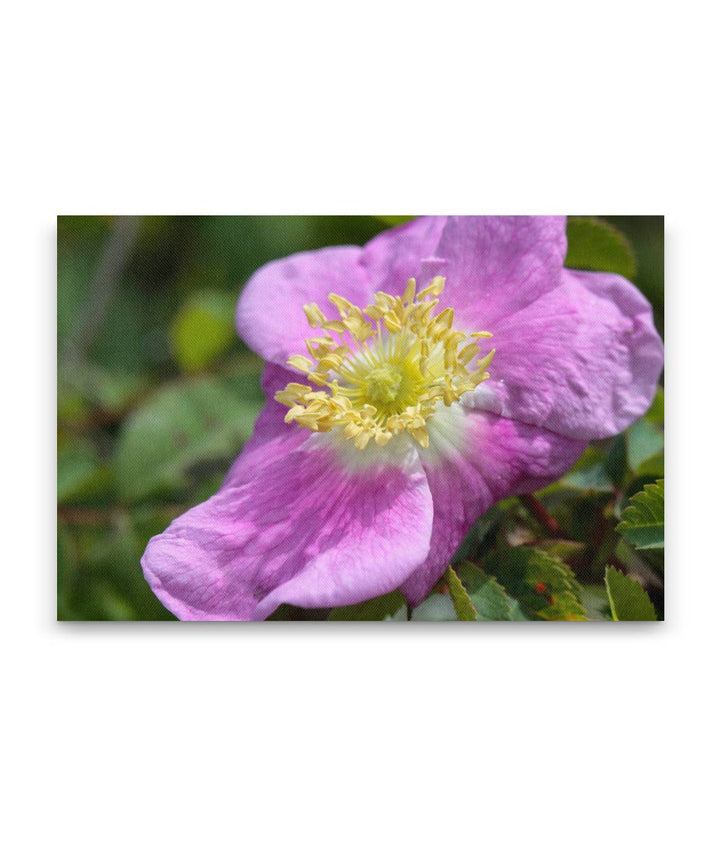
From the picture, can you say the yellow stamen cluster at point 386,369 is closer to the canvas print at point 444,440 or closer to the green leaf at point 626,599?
the canvas print at point 444,440

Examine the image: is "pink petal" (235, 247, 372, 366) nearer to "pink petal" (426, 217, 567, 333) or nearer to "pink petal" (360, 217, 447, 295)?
"pink petal" (360, 217, 447, 295)

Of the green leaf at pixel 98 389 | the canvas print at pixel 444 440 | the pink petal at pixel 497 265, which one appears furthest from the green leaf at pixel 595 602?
the green leaf at pixel 98 389

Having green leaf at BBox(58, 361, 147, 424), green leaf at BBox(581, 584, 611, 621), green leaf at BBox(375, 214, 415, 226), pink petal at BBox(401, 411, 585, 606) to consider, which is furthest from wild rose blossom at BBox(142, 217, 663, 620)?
green leaf at BBox(58, 361, 147, 424)

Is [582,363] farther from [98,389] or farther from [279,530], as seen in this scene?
[98,389]

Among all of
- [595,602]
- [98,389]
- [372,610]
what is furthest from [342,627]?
[98,389]
